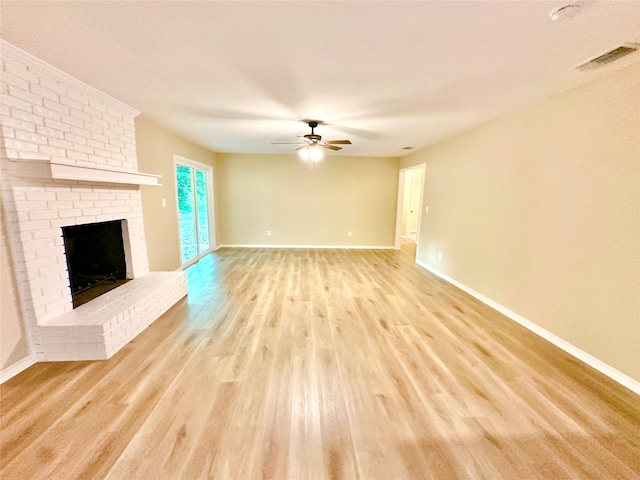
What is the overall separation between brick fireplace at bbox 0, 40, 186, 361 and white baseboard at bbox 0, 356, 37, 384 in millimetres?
60

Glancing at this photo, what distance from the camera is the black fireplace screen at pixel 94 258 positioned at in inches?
98.6

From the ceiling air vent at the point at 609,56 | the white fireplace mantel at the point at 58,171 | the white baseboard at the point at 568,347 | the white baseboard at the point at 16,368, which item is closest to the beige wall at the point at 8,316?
the white baseboard at the point at 16,368

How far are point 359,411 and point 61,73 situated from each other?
3594 mm

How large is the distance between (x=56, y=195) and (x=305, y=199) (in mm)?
4929

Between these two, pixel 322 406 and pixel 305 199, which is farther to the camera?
pixel 305 199

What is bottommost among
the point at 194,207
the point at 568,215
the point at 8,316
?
the point at 8,316

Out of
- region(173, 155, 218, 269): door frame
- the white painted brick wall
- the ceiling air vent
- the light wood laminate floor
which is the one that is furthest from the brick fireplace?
the ceiling air vent

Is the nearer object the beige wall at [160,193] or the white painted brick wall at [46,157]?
the white painted brick wall at [46,157]

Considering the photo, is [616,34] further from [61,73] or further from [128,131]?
[128,131]

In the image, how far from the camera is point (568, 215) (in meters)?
2.37

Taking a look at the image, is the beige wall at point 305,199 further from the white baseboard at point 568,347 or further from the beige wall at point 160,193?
the white baseboard at point 568,347

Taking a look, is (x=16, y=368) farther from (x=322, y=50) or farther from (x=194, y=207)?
(x=194, y=207)

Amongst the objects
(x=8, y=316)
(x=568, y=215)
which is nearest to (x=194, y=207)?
(x=8, y=316)

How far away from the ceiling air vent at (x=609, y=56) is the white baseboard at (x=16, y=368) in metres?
4.90
